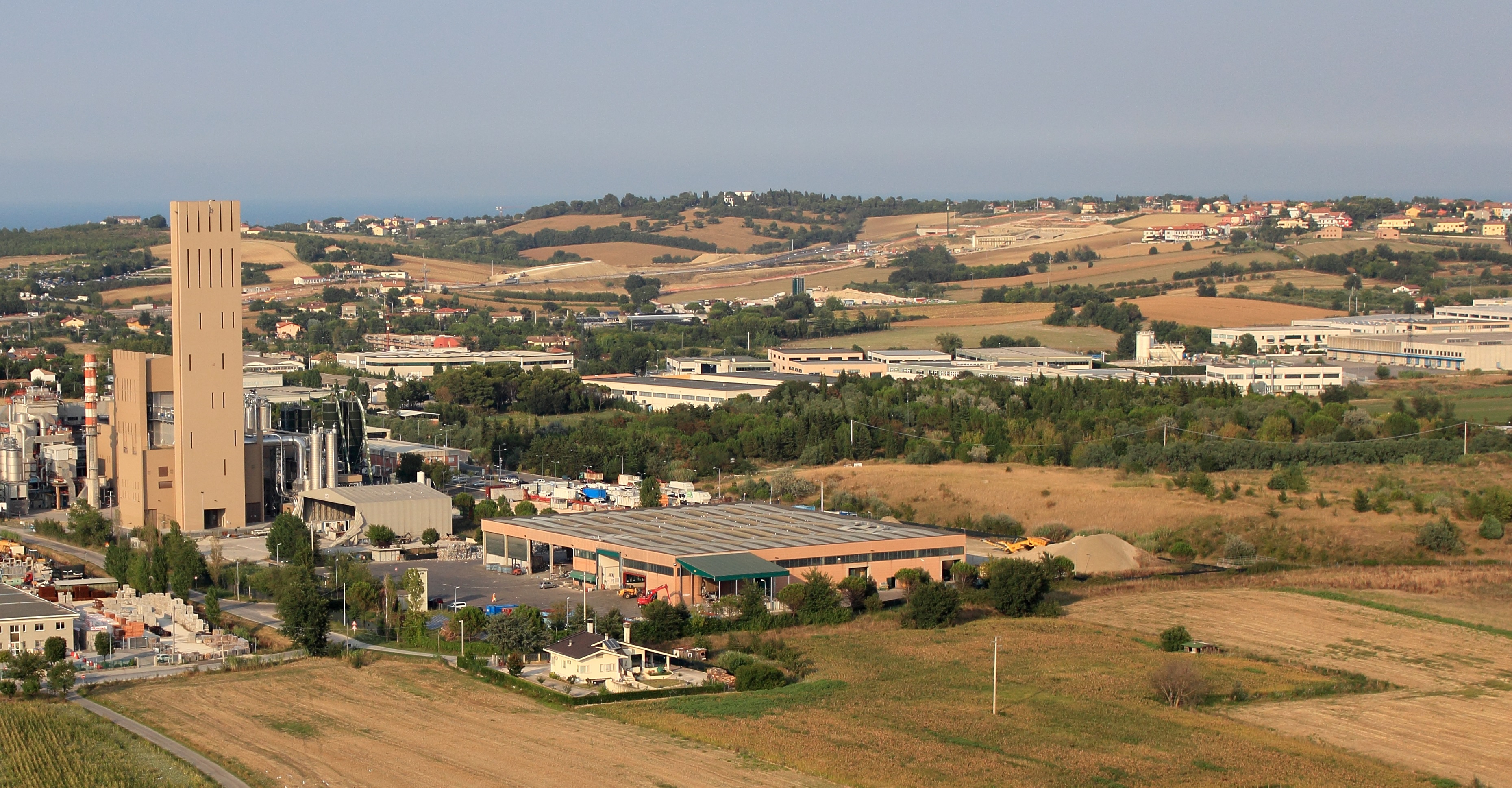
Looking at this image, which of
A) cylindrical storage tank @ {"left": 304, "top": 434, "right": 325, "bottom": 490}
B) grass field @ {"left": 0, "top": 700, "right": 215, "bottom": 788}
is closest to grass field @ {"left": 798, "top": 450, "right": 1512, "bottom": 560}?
cylindrical storage tank @ {"left": 304, "top": 434, "right": 325, "bottom": 490}

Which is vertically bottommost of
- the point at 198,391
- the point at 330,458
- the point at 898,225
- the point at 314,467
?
the point at 314,467

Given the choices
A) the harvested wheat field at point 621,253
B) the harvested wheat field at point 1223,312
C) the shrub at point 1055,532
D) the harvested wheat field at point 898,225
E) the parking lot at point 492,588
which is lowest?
the parking lot at point 492,588

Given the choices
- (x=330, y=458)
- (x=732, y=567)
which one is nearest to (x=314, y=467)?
(x=330, y=458)

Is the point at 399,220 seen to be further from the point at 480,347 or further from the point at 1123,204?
the point at 480,347

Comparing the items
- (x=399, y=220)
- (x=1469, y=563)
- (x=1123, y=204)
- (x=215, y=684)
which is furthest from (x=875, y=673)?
(x=399, y=220)

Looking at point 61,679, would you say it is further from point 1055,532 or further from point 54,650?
point 1055,532

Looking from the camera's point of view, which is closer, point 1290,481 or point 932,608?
point 932,608

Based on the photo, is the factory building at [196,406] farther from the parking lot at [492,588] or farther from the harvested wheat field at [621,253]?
the harvested wheat field at [621,253]

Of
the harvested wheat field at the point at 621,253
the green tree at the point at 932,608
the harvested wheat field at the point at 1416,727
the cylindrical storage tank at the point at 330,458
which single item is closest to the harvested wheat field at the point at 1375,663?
the harvested wheat field at the point at 1416,727
